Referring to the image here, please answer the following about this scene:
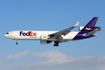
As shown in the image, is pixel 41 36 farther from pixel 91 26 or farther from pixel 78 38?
pixel 91 26

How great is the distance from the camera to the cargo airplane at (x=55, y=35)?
69.1 meters

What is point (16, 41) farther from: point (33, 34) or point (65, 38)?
point (65, 38)

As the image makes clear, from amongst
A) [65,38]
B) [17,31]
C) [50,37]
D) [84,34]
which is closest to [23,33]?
[17,31]

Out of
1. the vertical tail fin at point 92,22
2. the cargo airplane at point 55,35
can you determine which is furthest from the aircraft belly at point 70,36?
the vertical tail fin at point 92,22

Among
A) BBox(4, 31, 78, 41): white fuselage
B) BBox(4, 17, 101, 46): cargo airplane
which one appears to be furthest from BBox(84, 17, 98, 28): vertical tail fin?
BBox(4, 31, 78, 41): white fuselage

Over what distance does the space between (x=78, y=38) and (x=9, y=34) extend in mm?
22014

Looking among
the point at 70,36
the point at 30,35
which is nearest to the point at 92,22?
the point at 70,36

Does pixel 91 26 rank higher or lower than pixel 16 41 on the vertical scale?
higher

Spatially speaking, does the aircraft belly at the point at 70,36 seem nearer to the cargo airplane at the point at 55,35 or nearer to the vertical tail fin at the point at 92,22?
the cargo airplane at the point at 55,35

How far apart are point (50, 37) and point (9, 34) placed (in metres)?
13.1

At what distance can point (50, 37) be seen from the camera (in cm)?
6956

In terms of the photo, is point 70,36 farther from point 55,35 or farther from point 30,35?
point 30,35

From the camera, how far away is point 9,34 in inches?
2795

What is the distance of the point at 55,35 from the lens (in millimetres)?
68625
